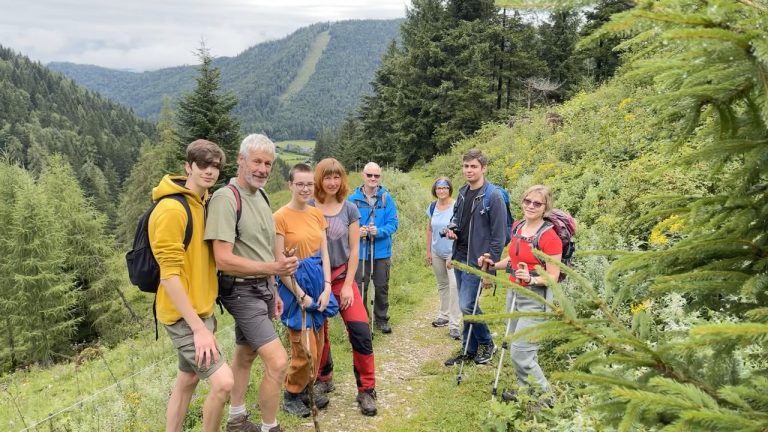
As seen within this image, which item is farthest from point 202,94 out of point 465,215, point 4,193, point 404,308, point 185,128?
point 465,215

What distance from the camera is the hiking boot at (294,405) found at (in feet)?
15.5

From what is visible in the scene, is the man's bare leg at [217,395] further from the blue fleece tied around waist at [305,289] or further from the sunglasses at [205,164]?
the sunglasses at [205,164]

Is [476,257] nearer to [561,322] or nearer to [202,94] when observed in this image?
[561,322]

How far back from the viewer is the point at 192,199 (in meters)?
3.41

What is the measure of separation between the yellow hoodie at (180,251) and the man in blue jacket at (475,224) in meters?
2.88

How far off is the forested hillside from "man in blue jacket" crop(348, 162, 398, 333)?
6598cm

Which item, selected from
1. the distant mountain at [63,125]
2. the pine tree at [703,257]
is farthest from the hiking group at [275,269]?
the distant mountain at [63,125]

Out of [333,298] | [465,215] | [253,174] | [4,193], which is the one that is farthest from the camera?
[4,193]

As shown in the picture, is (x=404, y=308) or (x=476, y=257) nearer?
(x=476, y=257)

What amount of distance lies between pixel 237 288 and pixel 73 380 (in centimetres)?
1028

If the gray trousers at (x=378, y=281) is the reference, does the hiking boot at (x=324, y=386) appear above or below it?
below

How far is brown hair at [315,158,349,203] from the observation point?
4816 mm

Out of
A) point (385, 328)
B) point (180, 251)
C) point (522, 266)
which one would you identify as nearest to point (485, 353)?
point (385, 328)

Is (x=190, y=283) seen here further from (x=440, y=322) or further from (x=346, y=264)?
(x=440, y=322)
